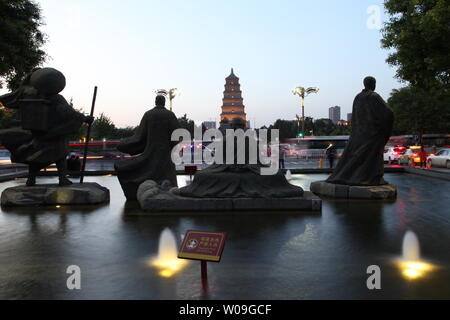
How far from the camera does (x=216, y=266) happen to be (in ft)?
15.2

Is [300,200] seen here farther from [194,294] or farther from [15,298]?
[15,298]

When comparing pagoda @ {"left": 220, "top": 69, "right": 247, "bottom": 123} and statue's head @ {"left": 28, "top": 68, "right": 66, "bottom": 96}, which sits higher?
pagoda @ {"left": 220, "top": 69, "right": 247, "bottom": 123}

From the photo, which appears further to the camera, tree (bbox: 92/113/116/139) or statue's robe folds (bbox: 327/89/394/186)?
tree (bbox: 92/113/116/139)

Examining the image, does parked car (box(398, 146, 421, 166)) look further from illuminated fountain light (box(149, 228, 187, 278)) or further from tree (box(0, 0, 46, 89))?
tree (box(0, 0, 46, 89))

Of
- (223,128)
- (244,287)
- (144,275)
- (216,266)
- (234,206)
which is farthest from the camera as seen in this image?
(223,128)

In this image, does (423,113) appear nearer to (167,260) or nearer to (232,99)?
(167,260)

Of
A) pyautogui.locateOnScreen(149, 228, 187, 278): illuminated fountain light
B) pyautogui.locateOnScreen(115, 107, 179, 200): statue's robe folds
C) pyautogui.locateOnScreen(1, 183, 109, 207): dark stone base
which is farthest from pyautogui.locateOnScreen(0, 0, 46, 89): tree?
pyautogui.locateOnScreen(149, 228, 187, 278): illuminated fountain light

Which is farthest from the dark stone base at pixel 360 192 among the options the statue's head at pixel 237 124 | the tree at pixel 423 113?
the tree at pixel 423 113

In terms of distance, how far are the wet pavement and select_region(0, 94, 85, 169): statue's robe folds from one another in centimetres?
149

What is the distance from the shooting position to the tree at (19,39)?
16922 millimetres

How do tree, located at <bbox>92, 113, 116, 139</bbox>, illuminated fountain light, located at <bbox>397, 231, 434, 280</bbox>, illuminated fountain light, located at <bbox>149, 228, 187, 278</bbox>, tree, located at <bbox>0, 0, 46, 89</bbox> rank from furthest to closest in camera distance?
1. tree, located at <bbox>92, 113, 116, 139</bbox>
2. tree, located at <bbox>0, 0, 46, 89</bbox>
3. illuminated fountain light, located at <bbox>149, 228, 187, 278</bbox>
4. illuminated fountain light, located at <bbox>397, 231, 434, 280</bbox>

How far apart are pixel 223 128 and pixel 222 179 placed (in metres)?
1.38

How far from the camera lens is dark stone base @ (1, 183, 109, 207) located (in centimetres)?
927
